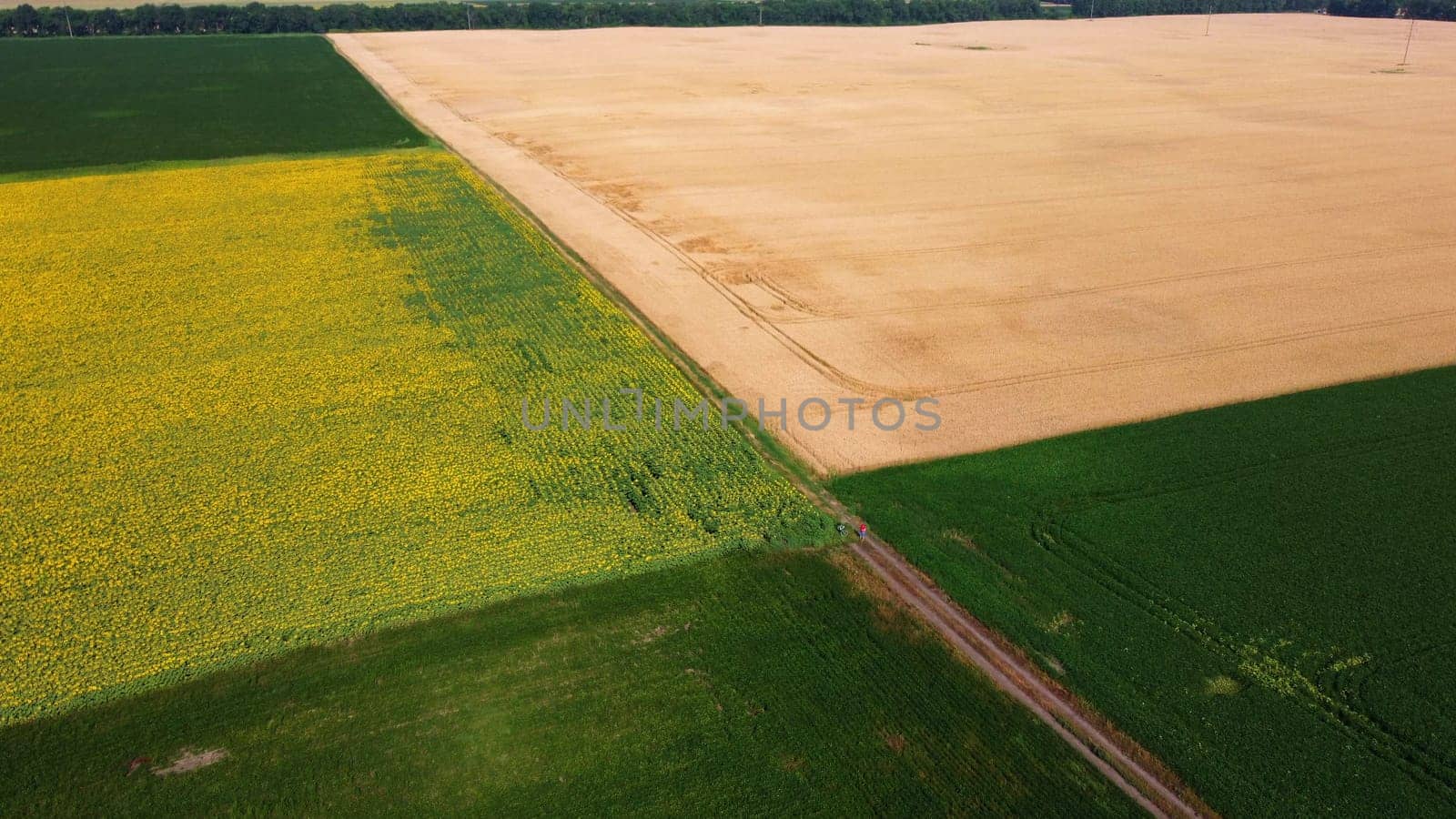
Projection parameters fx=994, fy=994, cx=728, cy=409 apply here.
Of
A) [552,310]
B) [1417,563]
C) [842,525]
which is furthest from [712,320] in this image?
[1417,563]

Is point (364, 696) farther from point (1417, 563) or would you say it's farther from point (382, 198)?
point (382, 198)

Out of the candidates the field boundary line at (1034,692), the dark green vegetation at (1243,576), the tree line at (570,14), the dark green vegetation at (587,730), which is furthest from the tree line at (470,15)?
the dark green vegetation at (587,730)

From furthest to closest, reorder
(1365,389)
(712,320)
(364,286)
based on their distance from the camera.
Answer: (364,286) < (712,320) < (1365,389)

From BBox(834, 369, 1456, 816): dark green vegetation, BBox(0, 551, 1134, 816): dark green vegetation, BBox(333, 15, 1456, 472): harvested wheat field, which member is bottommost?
BBox(0, 551, 1134, 816): dark green vegetation

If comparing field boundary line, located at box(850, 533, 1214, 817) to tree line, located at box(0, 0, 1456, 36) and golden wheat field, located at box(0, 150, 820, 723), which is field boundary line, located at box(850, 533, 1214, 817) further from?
tree line, located at box(0, 0, 1456, 36)

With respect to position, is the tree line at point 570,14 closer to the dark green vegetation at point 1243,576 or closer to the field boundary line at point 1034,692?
the dark green vegetation at point 1243,576

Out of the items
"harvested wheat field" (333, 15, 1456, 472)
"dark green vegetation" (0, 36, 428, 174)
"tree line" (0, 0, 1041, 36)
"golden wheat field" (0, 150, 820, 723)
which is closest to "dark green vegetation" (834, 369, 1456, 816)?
"harvested wheat field" (333, 15, 1456, 472)

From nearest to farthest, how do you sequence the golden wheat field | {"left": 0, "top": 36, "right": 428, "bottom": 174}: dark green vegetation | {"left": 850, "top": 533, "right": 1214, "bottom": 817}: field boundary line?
{"left": 850, "top": 533, "right": 1214, "bottom": 817}: field boundary line
the golden wheat field
{"left": 0, "top": 36, "right": 428, "bottom": 174}: dark green vegetation
